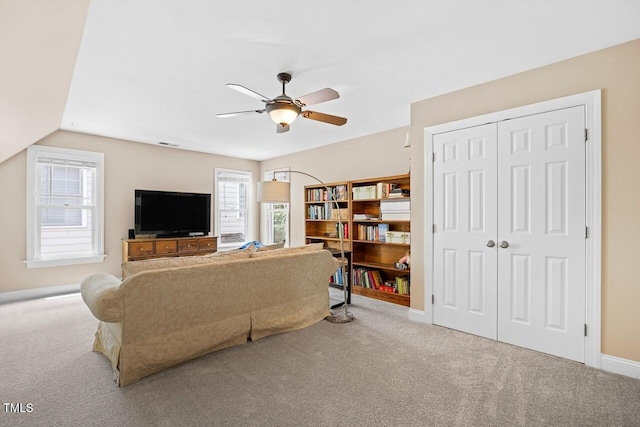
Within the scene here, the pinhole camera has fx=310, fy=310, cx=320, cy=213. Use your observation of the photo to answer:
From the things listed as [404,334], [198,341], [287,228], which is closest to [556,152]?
[404,334]

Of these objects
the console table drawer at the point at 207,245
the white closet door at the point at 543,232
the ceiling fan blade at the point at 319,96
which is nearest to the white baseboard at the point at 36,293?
the console table drawer at the point at 207,245

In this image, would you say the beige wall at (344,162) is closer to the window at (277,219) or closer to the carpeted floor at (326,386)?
the window at (277,219)

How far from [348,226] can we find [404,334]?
7.08ft

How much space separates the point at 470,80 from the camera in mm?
3045

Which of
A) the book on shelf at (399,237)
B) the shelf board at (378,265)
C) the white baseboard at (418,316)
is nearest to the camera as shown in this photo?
the white baseboard at (418,316)

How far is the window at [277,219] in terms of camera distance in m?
6.58

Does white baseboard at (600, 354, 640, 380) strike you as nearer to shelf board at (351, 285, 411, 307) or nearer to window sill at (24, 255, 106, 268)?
shelf board at (351, 285, 411, 307)

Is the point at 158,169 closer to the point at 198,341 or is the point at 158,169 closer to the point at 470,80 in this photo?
the point at 198,341

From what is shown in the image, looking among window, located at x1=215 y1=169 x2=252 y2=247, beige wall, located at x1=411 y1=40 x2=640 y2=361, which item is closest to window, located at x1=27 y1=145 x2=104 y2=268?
window, located at x1=215 y1=169 x2=252 y2=247

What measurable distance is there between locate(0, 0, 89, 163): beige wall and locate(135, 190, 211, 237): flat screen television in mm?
1876

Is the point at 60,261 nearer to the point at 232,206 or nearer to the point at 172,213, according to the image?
the point at 172,213

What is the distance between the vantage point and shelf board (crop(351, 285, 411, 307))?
418 cm

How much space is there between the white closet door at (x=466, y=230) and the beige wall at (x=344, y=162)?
54.1 inches

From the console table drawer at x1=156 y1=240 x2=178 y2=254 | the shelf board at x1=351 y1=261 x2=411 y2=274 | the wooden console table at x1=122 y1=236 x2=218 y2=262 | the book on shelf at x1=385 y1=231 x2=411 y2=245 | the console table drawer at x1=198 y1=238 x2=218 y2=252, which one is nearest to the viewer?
the book on shelf at x1=385 y1=231 x2=411 y2=245
